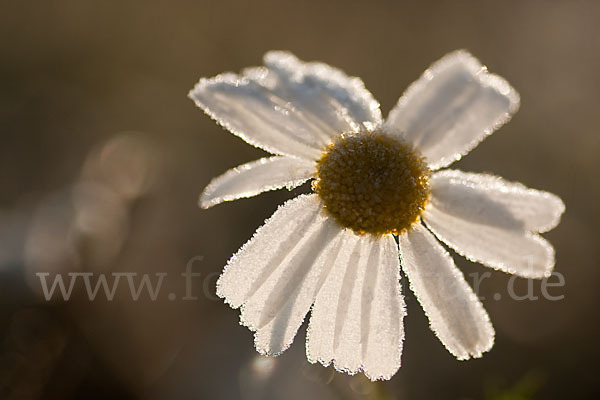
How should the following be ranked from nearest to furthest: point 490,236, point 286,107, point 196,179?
point 490,236, point 286,107, point 196,179

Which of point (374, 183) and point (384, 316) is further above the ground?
point (374, 183)

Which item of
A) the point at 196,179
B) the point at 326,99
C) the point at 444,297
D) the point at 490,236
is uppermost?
the point at 196,179

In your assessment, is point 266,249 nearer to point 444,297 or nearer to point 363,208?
point 363,208

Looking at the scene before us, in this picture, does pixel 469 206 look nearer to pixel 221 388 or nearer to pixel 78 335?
pixel 221 388

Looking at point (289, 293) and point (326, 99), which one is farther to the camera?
point (326, 99)

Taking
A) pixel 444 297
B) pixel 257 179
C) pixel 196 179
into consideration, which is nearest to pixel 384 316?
pixel 444 297

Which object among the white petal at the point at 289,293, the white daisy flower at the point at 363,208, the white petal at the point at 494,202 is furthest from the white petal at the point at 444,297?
the white petal at the point at 289,293

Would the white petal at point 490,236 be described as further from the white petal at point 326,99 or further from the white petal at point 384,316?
the white petal at point 326,99
